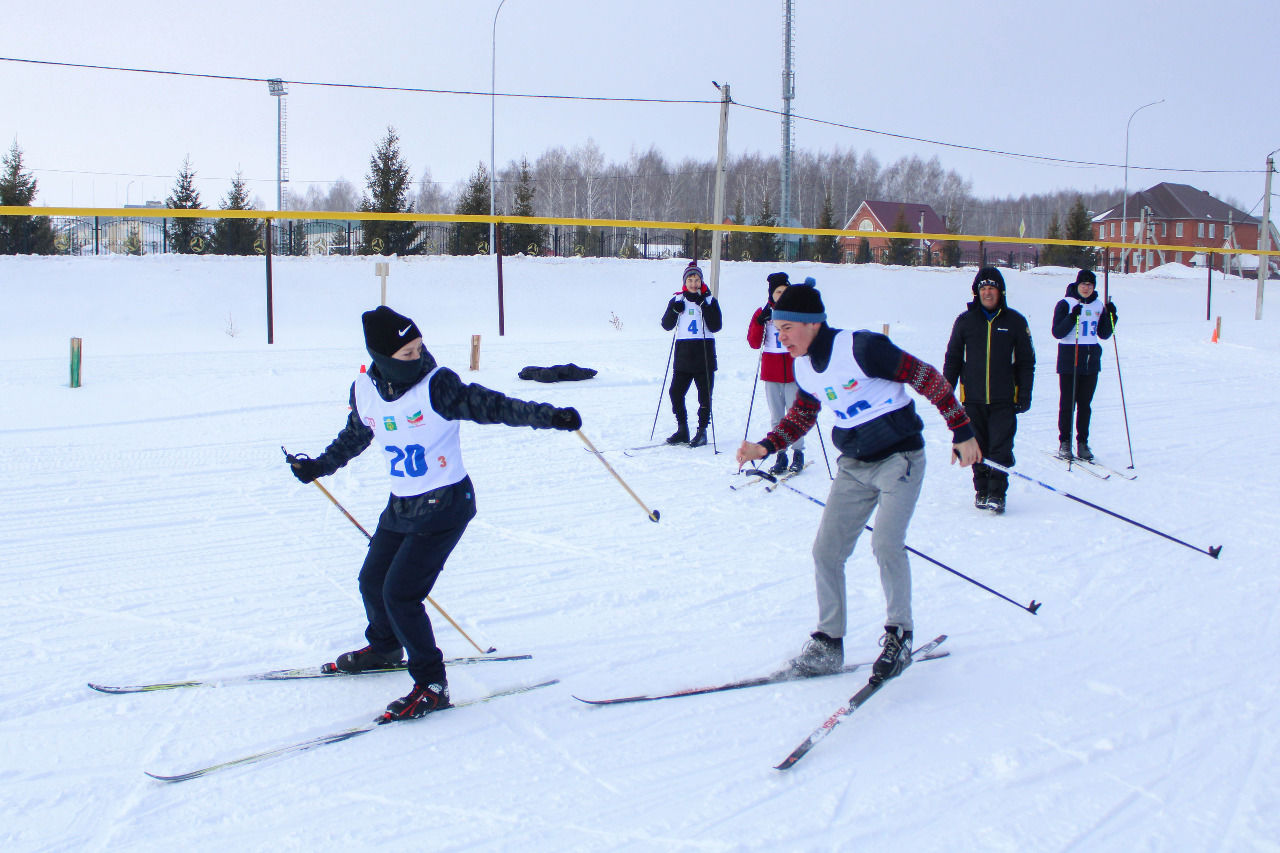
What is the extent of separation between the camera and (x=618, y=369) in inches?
508

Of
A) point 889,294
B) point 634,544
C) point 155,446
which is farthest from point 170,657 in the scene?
point 889,294

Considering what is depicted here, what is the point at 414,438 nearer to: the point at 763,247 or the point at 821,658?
the point at 821,658

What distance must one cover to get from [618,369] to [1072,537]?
25.3 feet

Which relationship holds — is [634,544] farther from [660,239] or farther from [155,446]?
[660,239]

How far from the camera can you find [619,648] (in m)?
4.18

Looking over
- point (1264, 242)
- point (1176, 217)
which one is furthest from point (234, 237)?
point (1176, 217)

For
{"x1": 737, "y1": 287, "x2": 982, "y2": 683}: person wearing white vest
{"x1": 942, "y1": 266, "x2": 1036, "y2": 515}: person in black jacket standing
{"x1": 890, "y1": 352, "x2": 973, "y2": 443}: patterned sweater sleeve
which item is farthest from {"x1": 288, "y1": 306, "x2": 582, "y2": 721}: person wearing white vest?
{"x1": 942, "y1": 266, "x2": 1036, "y2": 515}: person in black jacket standing

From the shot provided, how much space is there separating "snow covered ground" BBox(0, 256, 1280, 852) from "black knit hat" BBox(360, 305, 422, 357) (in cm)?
143

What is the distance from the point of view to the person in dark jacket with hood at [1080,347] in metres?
7.88

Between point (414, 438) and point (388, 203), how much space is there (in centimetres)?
2704

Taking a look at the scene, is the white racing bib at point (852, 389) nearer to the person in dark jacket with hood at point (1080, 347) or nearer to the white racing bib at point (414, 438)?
the white racing bib at point (414, 438)

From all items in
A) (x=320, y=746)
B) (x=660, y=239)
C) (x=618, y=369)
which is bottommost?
(x=320, y=746)

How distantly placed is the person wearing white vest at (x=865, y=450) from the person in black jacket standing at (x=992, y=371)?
2.86 metres

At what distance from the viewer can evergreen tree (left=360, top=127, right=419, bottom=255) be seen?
26.8 m
